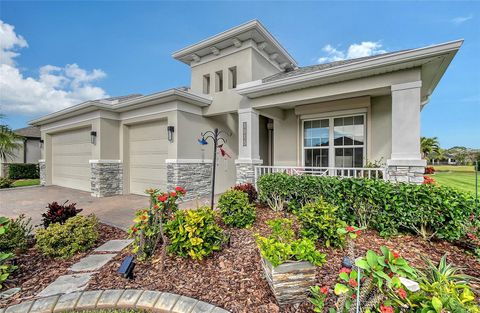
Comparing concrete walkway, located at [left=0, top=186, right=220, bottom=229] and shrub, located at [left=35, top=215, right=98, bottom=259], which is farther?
concrete walkway, located at [left=0, top=186, right=220, bottom=229]

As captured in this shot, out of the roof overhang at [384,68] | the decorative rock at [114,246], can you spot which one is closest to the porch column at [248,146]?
the roof overhang at [384,68]

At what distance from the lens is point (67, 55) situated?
9.78 metres

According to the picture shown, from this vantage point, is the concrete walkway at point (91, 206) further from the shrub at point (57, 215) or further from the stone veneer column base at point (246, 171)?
the stone veneer column base at point (246, 171)

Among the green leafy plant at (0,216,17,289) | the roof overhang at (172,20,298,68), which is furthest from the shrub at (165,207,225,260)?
the roof overhang at (172,20,298,68)

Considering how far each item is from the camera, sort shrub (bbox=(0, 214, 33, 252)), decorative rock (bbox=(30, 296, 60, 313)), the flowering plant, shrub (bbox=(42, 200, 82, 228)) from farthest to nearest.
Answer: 1. shrub (bbox=(42, 200, 82, 228))
2. shrub (bbox=(0, 214, 33, 252))
3. the flowering plant
4. decorative rock (bbox=(30, 296, 60, 313))

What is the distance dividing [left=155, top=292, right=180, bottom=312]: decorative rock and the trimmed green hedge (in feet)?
12.0

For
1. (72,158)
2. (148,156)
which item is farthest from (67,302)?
(72,158)

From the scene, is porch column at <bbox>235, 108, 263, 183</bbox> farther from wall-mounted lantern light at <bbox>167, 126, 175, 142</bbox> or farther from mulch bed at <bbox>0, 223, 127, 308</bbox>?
mulch bed at <bbox>0, 223, 127, 308</bbox>

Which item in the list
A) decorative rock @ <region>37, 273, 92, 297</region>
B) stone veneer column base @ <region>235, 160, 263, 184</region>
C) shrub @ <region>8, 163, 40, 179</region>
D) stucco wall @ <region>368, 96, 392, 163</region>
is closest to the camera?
decorative rock @ <region>37, 273, 92, 297</region>

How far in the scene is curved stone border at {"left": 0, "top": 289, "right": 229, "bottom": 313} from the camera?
2.25 metres

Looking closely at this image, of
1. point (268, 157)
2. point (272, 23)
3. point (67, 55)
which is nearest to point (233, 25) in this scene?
point (272, 23)

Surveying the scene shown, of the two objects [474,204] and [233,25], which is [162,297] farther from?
[233,25]

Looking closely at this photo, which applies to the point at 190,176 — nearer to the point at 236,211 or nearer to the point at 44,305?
the point at 236,211

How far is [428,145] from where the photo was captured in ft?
92.0
